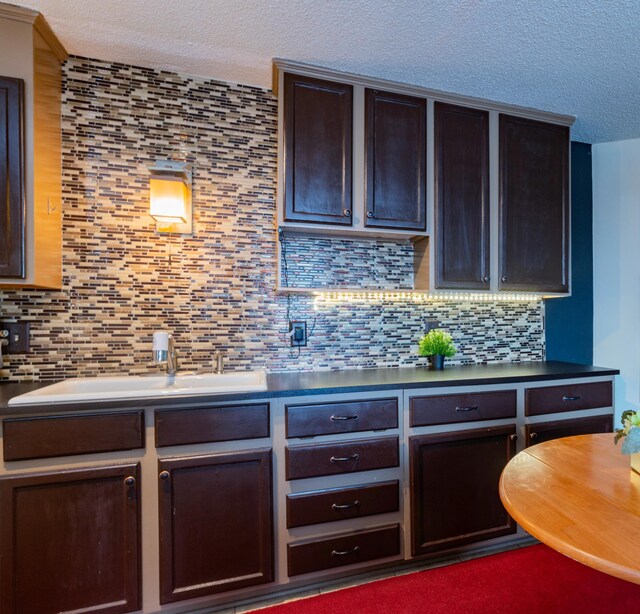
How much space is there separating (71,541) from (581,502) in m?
1.73

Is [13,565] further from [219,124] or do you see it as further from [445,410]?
[219,124]

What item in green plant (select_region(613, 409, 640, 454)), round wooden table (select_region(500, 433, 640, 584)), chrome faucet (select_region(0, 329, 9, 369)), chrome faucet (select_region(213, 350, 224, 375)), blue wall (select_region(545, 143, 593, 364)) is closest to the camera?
round wooden table (select_region(500, 433, 640, 584))

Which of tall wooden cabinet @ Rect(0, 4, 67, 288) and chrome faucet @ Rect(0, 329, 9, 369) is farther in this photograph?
chrome faucet @ Rect(0, 329, 9, 369)

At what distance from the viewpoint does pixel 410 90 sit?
2.04m

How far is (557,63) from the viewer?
1.86 metres

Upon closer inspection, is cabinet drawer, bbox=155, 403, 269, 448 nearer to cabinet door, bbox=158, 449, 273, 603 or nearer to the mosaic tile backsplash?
cabinet door, bbox=158, 449, 273, 603

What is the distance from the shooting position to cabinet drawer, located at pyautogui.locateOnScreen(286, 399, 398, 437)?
1606 mm

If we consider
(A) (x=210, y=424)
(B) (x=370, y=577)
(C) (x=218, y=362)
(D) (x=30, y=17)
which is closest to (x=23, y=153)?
(D) (x=30, y=17)

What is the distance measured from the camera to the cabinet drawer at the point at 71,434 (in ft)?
4.42

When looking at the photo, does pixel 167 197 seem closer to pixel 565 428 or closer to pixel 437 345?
pixel 437 345

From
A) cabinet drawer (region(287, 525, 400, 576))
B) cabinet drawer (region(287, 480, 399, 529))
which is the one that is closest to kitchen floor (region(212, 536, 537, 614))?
cabinet drawer (region(287, 525, 400, 576))

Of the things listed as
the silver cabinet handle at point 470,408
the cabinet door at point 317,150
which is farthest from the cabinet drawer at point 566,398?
the cabinet door at point 317,150

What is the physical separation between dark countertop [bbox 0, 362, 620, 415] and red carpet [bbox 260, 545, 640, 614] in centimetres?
80

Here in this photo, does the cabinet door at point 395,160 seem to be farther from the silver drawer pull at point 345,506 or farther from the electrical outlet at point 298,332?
the silver drawer pull at point 345,506
